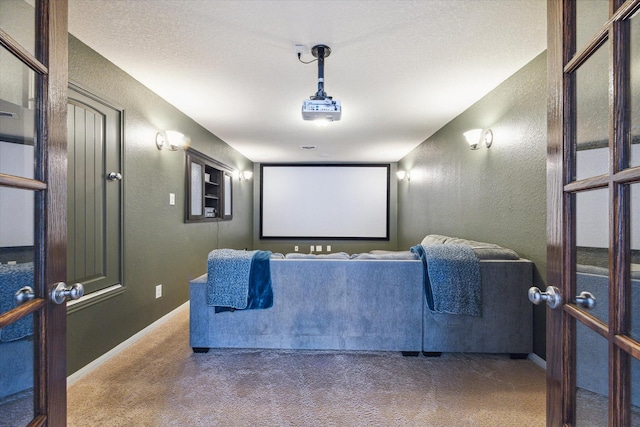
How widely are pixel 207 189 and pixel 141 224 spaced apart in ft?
5.92

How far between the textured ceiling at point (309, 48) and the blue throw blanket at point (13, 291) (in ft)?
5.21

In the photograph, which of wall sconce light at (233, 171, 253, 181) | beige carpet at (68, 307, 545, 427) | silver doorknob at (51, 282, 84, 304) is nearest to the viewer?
silver doorknob at (51, 282, 84, 304)

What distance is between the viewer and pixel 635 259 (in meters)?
0.61

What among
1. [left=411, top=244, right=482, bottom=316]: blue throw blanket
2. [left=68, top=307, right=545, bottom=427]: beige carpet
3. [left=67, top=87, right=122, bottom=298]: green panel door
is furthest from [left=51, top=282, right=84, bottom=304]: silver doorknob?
[left=411, top=244, right=482, bottom=316]: blue throw blanket

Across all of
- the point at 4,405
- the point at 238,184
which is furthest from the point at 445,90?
the point at 238,184

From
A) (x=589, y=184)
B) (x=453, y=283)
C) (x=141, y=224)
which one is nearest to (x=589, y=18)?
(x=589, y=184)

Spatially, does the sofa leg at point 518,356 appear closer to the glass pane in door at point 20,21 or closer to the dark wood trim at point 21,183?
the dark wood trim at point 21,183

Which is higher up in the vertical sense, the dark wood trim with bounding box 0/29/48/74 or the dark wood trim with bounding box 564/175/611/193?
the dark wood trim with bounding box 0/29/48/74

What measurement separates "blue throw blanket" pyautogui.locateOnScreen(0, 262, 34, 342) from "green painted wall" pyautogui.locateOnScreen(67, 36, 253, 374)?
1.51 metres

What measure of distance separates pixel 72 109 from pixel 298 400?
7.69ft

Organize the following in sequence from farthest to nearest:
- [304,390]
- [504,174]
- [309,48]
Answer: [504,174]
[309,48]
[304,390]

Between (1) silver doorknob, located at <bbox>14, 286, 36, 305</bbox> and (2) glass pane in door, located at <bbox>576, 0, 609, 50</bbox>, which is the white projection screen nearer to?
(2) glass pane in door, located at <bbox>576, 0, 609, 50</bbox>

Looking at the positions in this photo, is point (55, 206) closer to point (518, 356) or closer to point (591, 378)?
point (591, 378)

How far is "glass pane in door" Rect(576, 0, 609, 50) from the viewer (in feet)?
2.30
